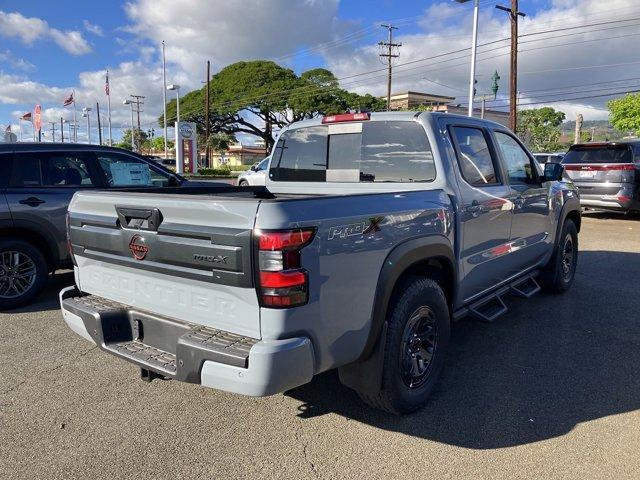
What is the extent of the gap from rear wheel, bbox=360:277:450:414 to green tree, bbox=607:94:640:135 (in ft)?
130

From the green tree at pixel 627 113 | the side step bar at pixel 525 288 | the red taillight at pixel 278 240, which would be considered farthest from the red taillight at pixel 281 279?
the green tree at pixel 627 113

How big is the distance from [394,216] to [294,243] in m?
0.80

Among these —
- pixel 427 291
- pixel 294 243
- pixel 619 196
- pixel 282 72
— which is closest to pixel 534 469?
pixel 427 291

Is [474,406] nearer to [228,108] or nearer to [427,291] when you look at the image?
[427,291]

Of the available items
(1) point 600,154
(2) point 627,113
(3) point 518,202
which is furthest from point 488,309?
(2) point 627,113

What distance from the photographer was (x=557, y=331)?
4758mm

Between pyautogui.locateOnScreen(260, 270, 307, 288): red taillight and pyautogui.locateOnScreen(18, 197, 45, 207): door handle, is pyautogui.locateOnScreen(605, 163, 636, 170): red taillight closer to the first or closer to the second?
pyautogui.locateOnScreen(18, 197, 45, 207): door handle

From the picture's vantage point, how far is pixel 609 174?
11.9 meters

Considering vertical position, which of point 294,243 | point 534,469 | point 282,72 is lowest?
point 534,469

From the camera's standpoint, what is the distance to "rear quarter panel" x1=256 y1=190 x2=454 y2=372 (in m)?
2.35

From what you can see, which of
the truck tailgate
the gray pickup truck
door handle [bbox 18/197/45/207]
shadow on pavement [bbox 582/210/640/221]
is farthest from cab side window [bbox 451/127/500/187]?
shadow on pavement [bbox 582/210/640/221]

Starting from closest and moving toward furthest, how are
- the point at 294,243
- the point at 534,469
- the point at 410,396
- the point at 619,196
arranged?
the point at 294,243, the point at 534,469, the point at 410,396, the point at 619,196

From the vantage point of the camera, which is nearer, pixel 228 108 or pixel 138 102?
pixel 228 108

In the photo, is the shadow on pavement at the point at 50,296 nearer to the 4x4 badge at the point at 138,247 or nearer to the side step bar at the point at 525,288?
the 4x4 badge at the point at 138,247
